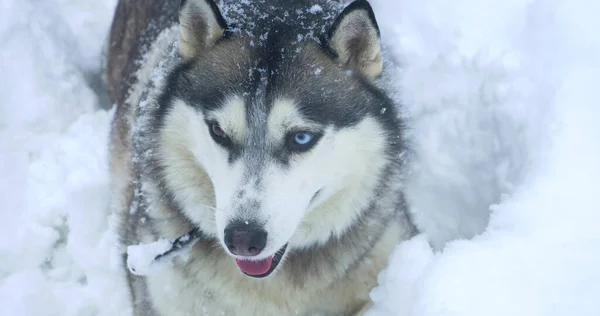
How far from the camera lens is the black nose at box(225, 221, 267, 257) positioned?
189 cm

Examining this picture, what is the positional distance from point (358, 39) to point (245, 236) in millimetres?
866

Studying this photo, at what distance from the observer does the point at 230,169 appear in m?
2.03

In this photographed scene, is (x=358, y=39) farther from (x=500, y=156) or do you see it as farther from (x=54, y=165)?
(x=54, y=165)

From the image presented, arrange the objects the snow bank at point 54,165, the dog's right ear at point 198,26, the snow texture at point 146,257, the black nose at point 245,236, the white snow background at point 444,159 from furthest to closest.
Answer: the snow bank at point 54,165, the snow texture at point 146,257, the dog's right ear at point 198,26, the white snow background at point 444,159, the black nose at point 245,236

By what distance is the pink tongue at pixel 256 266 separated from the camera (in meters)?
2.14

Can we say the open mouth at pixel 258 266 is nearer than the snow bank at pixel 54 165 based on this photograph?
Yes

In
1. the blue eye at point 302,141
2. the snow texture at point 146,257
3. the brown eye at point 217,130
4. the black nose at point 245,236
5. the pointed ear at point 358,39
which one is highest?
the pointed ear at point 358,39

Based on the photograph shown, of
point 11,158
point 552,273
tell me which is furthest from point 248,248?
point 11,158

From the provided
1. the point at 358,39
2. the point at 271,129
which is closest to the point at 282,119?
the point at 271,129

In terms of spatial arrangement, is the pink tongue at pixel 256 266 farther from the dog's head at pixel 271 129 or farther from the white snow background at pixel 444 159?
the white snow background at pixel 444 159

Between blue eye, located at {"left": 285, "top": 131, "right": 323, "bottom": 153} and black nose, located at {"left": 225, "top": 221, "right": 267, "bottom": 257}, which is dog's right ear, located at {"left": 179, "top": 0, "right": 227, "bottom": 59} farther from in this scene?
black nose, located at {"left": 225, "top": 221, "right": 267, "bottom": 257}

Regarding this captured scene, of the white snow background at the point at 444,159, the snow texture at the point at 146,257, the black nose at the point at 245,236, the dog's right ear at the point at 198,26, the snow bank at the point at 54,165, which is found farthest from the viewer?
the snow bank at the point at 54,165

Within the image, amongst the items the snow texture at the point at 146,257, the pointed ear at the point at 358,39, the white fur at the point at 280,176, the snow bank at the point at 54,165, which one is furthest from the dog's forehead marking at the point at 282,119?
the snow bank at the point at 54,165

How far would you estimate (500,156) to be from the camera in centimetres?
298
